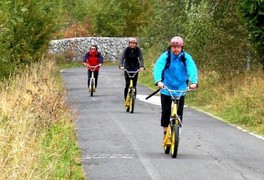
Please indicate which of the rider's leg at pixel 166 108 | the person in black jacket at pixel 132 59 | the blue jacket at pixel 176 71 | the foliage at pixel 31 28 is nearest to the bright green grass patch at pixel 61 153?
the rider's leg at pixel 166 108

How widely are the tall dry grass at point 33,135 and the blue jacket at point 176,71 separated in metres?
1.92

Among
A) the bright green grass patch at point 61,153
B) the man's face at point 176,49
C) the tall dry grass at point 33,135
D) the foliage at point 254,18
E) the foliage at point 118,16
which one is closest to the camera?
the tall dry grass at point 33,135

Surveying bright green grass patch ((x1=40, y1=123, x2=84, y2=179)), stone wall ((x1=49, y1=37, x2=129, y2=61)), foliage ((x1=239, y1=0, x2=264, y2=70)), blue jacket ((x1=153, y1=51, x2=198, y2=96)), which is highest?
foliage ((x1=239, y1=0, x2=264, y2=70))

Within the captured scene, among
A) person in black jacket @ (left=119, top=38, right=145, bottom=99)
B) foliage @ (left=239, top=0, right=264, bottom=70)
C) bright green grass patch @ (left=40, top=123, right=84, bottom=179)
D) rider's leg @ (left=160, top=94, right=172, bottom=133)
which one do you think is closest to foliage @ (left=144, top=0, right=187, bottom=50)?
person in black jacket @ (left=119, top=38, right=145, bottom=99)

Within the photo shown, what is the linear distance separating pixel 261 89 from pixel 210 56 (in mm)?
5127

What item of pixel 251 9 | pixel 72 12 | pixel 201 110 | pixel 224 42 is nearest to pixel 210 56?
pixel 224 42

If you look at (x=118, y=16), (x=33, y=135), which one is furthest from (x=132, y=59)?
(x=118, y=16)

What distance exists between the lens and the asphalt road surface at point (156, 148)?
10258mm

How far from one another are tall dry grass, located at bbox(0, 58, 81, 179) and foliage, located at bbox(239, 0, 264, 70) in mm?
Result: 5784

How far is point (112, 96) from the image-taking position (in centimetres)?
2561

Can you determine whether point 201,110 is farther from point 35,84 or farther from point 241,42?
point 35,84

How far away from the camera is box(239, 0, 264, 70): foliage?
18763mm

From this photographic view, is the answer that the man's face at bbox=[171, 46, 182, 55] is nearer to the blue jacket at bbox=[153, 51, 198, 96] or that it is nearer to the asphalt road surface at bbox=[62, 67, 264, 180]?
the blue jacket at bbox=[153, 51, 198, 96]

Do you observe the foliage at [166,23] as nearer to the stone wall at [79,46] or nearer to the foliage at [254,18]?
the foliage at [254,18]
